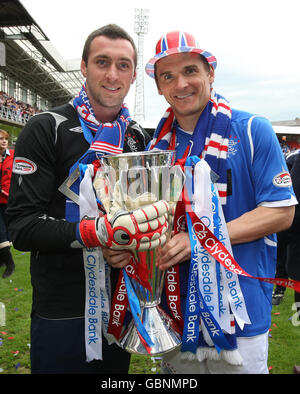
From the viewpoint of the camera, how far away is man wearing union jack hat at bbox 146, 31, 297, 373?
1.57 metres

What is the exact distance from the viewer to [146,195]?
1356mm

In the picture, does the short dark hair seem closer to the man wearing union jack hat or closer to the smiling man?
the smiling man

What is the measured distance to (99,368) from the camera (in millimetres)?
1910

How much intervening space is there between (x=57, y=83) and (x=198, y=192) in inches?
1500

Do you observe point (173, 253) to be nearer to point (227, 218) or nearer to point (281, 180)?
point (227, 218)

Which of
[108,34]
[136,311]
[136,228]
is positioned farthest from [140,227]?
[108,34]

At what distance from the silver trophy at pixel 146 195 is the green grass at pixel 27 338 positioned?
210 cm

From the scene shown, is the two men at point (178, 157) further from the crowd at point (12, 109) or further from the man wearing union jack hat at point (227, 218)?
the crowd at point (12, 109)

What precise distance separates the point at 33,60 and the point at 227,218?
30.4 metres

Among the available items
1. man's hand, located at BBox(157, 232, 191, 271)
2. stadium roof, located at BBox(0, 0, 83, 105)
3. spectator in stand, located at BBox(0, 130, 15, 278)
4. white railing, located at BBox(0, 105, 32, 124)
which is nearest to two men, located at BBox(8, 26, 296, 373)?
man's hand, located at BBox(157, 232, 191, 271)

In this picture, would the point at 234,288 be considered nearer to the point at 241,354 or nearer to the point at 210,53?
the point at 241,354

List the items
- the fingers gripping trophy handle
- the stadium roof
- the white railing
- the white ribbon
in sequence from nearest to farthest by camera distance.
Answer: the fingers gripping trophy handle → the white ribbon → the stadium roof → the white railing

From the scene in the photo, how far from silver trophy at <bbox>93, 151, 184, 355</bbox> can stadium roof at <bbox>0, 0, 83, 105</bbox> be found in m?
19.9
